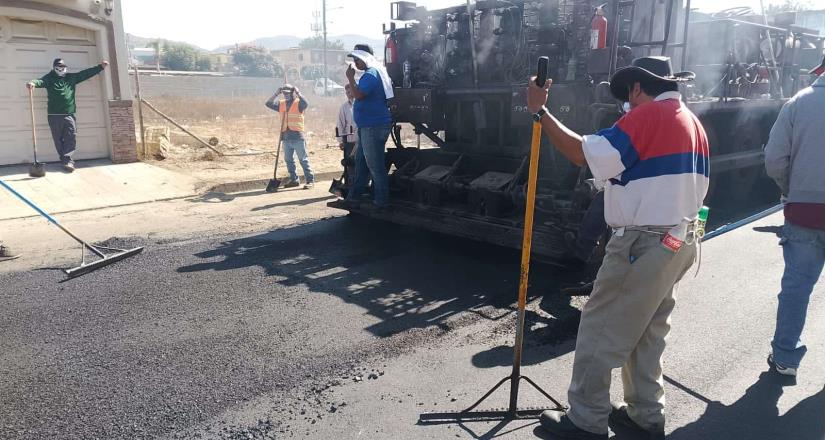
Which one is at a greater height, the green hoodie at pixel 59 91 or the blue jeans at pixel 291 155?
the green hoodie at pixel 59 91

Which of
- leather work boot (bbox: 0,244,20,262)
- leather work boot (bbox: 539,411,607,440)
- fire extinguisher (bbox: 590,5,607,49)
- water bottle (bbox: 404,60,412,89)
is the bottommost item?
leather work boot (bbox: 0,244,20,262)

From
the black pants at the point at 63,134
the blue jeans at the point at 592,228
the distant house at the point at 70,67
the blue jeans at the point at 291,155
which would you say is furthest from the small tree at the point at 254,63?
the blue jeans at the point at 592,228

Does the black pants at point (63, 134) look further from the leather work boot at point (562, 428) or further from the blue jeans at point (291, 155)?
the leather work boot at point (562, 428)

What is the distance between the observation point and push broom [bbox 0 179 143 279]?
5328mm

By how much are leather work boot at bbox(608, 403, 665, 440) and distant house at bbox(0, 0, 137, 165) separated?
1016cm

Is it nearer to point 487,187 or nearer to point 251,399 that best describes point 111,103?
point 487,187

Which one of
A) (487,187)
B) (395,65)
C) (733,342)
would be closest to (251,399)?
(733,342)

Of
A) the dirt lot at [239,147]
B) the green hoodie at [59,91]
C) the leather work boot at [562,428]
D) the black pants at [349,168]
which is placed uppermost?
the green hoodie at [59,91]

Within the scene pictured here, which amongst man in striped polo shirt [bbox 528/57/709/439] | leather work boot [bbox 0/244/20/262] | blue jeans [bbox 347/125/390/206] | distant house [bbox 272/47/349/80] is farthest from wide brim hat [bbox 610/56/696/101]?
distant house [bbox 272/47/349/80]

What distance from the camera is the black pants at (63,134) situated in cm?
1006

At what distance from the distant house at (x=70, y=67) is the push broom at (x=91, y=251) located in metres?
5.29

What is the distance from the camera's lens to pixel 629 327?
2818 millimetres

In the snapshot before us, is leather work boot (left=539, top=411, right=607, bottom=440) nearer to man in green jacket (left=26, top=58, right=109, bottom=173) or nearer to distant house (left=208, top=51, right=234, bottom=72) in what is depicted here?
man in green jacket (left=26, top=58, right=109, bottom=173)

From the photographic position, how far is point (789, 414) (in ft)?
10.6
